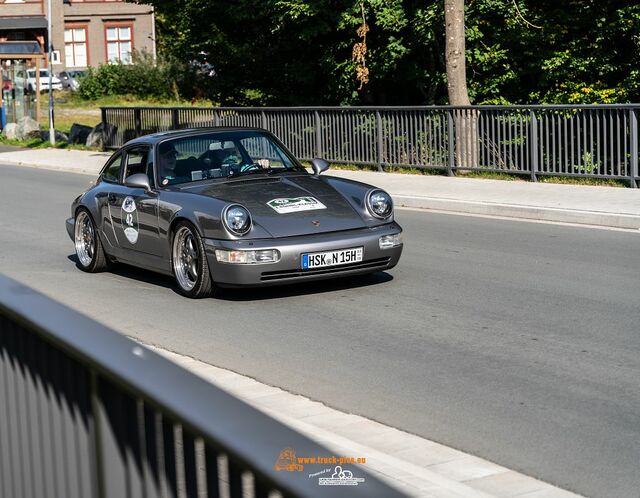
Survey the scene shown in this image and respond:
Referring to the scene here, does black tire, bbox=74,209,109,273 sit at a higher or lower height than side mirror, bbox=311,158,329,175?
lower

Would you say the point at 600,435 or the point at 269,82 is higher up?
the point at 269,82

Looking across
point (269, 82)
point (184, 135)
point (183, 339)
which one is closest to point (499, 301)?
point (183, 339)

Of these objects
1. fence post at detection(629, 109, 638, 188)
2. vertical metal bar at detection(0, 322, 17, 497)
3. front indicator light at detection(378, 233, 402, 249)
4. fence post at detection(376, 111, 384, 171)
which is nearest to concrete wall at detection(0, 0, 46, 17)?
fence post at detection(376, 111, 384, 171)

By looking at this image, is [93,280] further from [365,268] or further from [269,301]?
[365,268]

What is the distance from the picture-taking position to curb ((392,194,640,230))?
14.1 m

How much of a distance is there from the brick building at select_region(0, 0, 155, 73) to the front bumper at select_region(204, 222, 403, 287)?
220 feet

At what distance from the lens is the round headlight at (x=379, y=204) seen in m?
9.95

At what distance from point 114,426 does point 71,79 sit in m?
70.4

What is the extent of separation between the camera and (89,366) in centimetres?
284

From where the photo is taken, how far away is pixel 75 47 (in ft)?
254

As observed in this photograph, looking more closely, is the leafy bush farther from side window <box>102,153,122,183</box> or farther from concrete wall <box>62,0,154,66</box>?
side window <box>102,153,122,183</box>

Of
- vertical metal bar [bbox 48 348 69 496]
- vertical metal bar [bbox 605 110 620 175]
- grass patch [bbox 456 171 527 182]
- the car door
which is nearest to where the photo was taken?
vertical metal bar [bbox 48 348 69 496]

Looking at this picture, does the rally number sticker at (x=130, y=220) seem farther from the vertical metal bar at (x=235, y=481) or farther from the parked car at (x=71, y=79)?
the parked car at (x=71, y=79)

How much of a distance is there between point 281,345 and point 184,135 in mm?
3463
